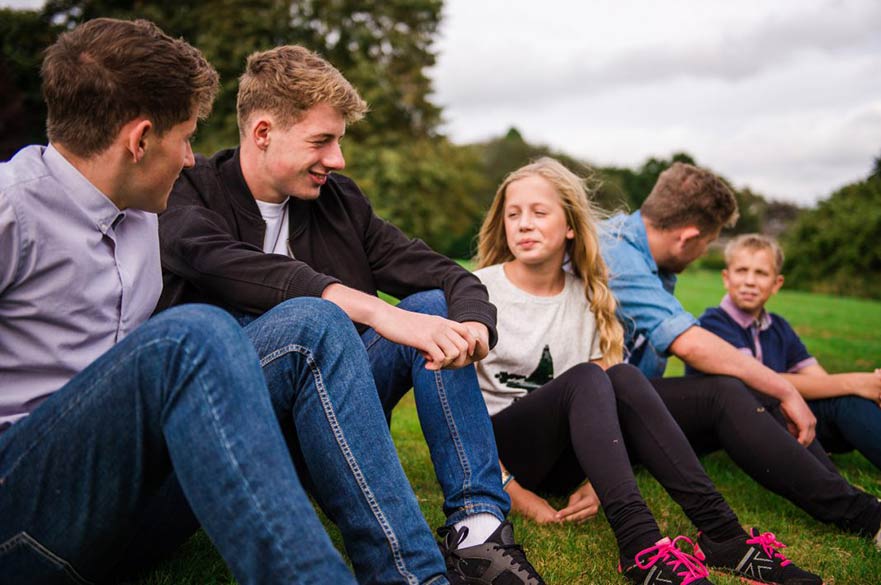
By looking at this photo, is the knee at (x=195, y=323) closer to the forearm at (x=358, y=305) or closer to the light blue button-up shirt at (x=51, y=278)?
the light blue button-up shirt at (x=51, y=278)

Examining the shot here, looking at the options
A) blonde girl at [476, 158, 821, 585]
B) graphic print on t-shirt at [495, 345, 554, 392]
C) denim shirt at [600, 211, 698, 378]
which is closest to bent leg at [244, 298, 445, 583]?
blonde girl at [476, 158, 821, 585]

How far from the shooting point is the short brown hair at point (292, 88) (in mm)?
3023

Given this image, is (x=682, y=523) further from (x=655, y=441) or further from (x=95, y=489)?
(x=95, y=489)

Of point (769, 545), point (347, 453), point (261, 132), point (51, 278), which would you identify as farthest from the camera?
point (261, 132)

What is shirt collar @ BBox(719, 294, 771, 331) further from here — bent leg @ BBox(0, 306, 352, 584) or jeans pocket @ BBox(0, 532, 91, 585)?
jeans pocket @ BBox(0, 532, 91, 585)

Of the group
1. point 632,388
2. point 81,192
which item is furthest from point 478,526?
point 81,192

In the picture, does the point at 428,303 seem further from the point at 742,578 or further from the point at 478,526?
the point at 742,578

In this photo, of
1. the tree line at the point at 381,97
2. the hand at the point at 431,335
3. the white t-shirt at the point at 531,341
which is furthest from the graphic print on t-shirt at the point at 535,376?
the tree line at the point at 381,97

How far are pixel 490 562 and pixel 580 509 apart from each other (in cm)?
105

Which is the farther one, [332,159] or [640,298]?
[640,298]

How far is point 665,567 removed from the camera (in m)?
2.43

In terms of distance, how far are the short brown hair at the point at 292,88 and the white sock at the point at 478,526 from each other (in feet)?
5.75

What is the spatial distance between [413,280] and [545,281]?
2.88 feet

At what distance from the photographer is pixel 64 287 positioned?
6.09 feet
